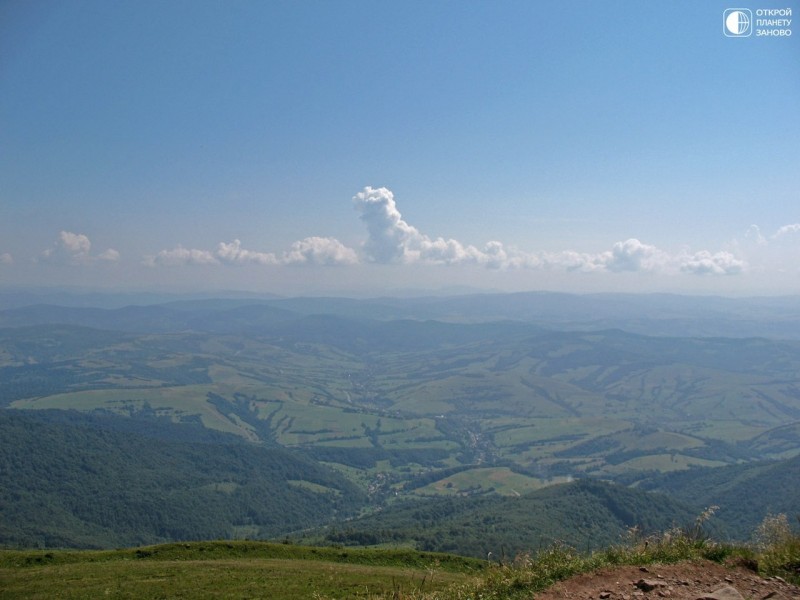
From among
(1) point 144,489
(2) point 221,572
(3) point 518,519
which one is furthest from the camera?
(1) point 144,489

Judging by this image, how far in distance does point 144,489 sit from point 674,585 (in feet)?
509

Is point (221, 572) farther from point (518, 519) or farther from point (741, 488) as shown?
point (741, 488)

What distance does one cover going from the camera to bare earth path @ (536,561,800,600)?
9.01 metres

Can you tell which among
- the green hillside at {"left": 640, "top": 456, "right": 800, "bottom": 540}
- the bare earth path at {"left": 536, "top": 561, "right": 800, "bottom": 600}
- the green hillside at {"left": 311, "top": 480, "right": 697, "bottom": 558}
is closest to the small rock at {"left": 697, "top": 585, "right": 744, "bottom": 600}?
the bare earth path at {"left": 536, "top": 561, "right": 800, "bottom": 600}


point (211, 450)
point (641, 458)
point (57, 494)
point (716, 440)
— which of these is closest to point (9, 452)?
point (57, 494)

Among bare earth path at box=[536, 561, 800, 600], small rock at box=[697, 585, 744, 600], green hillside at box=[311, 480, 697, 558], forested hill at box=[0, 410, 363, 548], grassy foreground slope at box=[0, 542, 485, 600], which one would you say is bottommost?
forested hill at box=[0, 410, 363, 548]

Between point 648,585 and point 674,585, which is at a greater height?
point 648,585

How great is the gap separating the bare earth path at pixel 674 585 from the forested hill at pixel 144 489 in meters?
106

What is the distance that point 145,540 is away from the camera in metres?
106

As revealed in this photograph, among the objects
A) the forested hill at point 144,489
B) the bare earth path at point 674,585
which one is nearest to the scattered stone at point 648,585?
the bare earth path at point 674,585

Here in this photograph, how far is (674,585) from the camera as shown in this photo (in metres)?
9.45

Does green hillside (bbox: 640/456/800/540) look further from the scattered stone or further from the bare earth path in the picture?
the scattered stone

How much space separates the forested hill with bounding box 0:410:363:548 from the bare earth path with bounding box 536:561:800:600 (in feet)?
347

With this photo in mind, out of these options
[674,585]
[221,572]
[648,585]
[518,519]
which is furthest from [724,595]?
[518,519]
